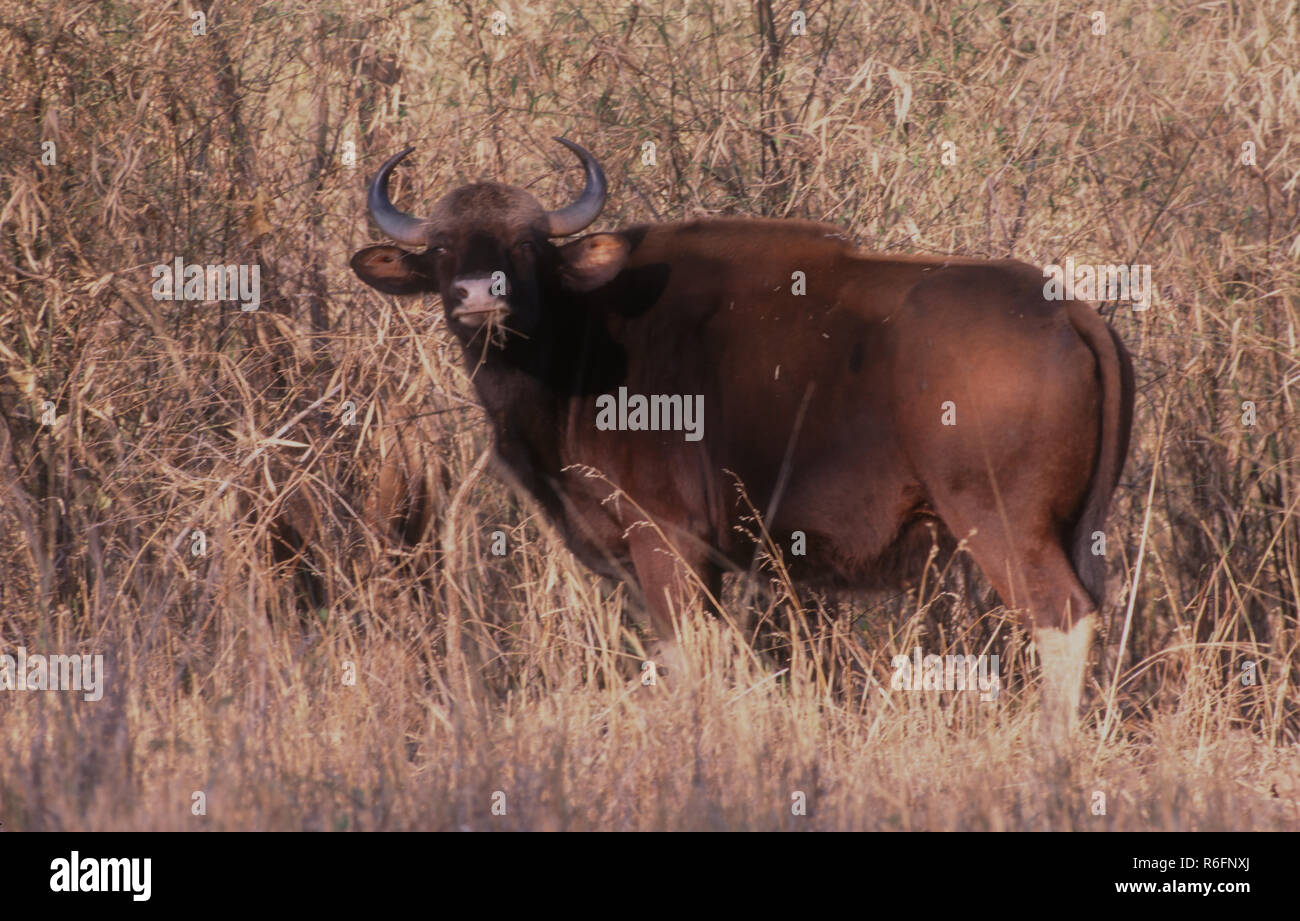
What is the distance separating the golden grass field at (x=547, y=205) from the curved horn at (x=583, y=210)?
900 mm

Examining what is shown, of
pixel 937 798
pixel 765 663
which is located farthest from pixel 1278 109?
pixel 937 798

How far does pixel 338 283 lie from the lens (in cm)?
726

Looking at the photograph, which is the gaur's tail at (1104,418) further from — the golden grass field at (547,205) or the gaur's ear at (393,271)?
the gaur's ear at (393,271)

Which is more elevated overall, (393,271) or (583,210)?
(583,210)

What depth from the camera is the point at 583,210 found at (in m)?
5.96

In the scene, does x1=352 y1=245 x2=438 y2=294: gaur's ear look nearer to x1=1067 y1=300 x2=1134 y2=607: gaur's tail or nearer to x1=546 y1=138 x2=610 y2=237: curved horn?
x1=546 y1=138 x2=610 y2=237: curved horn

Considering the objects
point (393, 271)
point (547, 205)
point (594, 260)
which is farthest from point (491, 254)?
point (547, 205)

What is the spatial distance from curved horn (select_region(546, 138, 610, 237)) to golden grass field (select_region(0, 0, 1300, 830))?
0.90 meters

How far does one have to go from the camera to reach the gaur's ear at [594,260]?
228 inches

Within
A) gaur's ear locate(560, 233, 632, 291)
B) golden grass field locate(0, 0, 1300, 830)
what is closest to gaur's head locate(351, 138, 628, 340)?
gaur's ear locate(560, 233, 632, 291)

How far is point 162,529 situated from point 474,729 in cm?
250

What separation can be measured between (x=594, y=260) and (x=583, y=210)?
266 mm

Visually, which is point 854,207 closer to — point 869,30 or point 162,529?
point 869,30

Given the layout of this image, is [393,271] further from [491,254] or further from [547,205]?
[547,205]
